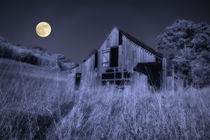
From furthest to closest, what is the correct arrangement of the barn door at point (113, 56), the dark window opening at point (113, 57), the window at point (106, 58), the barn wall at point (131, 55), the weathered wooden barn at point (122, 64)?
1. the dark window opening at point (113, 57)
2. the barn door at point (113, 56)
3. the window at point (106, 58)
4. the barn wall at point (131, 55)
5. the weathered wooden barn at point (122, 64)

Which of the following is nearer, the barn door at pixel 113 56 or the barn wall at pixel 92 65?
the barn wall at pixel 92 65

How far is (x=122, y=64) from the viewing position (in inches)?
540

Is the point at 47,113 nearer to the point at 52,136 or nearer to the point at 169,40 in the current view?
the point at 52,136

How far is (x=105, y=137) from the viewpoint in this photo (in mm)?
1816

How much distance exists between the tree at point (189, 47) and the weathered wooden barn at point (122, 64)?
4.33 m

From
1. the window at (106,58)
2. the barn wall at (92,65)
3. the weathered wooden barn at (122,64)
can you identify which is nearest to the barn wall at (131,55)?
the weathered wooden barn at (122,64)

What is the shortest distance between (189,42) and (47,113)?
755 inches

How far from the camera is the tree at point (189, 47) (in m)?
15.1

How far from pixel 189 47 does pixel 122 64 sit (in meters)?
9.46

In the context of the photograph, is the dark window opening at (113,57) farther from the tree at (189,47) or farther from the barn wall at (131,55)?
the tree at (189,47)

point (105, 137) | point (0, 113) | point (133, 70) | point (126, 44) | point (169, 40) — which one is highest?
point (169, 40)

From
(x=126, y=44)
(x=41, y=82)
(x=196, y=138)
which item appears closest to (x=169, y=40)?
(x=126, y=44)

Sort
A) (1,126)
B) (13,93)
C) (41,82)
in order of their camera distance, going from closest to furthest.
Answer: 1. (1,126)
2. (13,93)
3. (41,82)

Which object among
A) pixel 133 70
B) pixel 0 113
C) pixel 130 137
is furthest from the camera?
pixel 133 70
